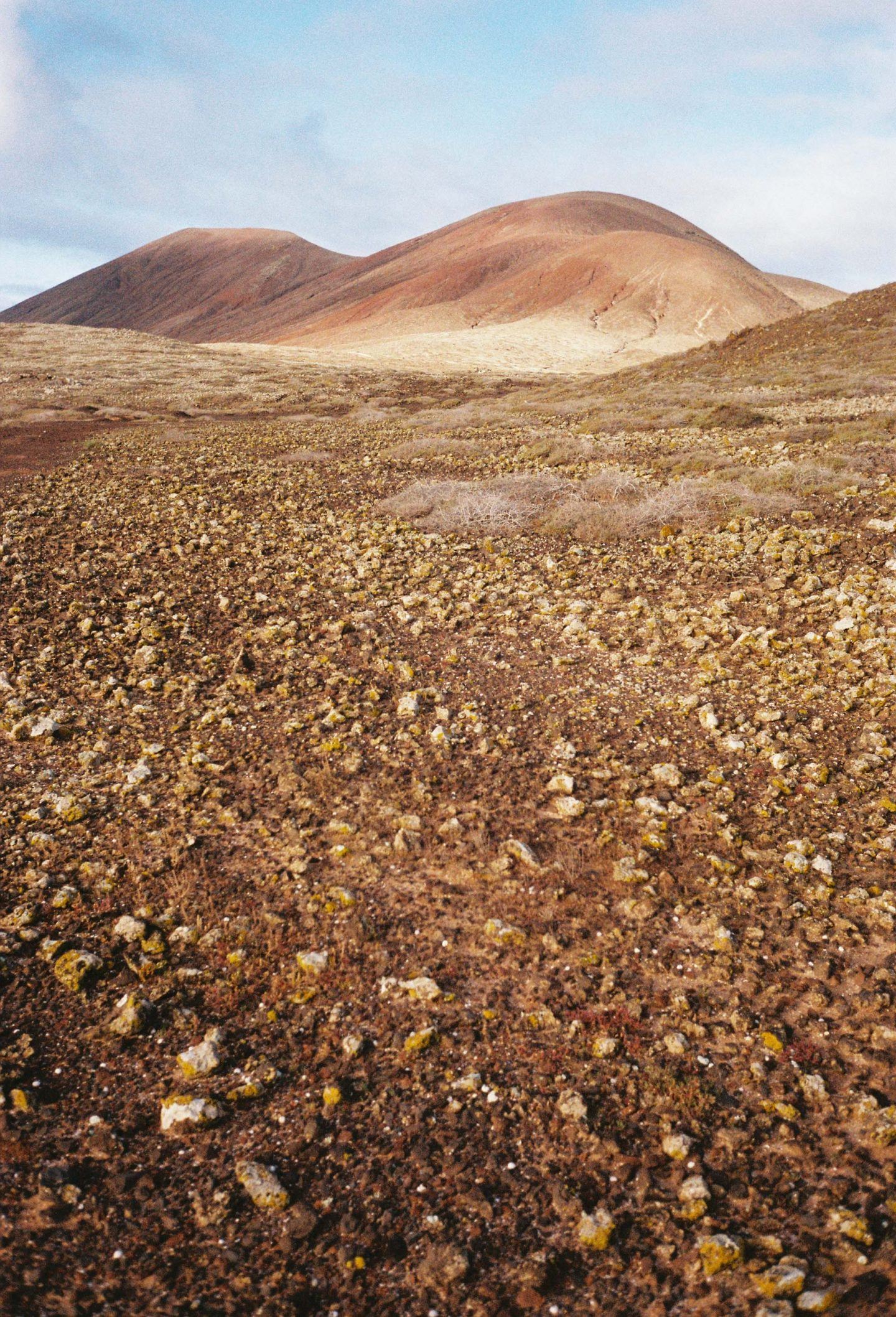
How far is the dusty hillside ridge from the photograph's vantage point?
3060 inches

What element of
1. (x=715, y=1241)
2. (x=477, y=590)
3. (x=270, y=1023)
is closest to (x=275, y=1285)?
(x=270, y=1023)

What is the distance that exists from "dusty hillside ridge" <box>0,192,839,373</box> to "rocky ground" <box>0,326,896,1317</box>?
56.3 m

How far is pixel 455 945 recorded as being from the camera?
4.58 meters

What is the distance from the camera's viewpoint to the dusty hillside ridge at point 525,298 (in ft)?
255

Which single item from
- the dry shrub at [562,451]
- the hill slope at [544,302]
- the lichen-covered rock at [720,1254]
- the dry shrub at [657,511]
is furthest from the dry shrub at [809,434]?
the hill slope at [544,302]

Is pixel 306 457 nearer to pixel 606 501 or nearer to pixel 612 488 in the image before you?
pixel 612 488

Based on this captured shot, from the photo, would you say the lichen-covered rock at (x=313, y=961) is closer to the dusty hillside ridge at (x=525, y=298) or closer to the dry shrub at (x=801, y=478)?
the dry shrub at (x=801, y=478)

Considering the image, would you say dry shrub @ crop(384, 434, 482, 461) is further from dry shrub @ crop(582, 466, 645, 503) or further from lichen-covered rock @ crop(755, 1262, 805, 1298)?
lichen-covered rock @ crop(755, 1262, 805, 1298)

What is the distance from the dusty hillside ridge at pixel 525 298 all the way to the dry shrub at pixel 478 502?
163ft

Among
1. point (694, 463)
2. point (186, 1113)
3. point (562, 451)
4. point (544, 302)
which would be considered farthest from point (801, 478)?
point (544, 302)

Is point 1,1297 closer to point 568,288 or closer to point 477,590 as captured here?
point 477,590

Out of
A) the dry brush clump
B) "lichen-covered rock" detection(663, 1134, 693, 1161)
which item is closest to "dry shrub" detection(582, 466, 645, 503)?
the dry brush clump

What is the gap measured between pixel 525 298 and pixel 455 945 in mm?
119203

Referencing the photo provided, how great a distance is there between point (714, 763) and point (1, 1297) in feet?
17.3
